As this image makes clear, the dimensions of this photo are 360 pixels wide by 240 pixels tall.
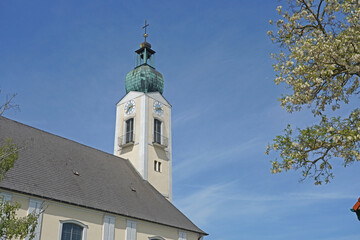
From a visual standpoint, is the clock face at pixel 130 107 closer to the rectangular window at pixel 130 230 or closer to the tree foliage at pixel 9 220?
the rectangular window at pixel 130 230

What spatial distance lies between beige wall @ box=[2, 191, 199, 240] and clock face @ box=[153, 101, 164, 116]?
458 inches

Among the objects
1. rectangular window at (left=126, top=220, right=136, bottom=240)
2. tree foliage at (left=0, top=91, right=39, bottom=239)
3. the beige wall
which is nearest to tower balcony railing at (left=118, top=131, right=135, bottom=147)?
the beige wall

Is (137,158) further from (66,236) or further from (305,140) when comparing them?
(305,140)

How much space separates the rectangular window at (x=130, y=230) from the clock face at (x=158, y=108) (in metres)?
12.8

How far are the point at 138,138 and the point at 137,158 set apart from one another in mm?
1767

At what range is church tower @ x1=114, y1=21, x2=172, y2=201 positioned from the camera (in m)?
30.4

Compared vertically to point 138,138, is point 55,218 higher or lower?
lower

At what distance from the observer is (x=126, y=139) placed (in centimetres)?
3198

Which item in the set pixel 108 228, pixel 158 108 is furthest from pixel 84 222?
pixel 158 108

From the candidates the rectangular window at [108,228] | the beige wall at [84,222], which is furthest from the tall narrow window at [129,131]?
the rectangular window at [108,228]

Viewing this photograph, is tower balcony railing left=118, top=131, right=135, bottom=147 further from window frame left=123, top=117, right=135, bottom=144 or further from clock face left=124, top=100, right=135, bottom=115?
clock face left=124, top=100, right=135, bottom=115

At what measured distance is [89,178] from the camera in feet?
76.3

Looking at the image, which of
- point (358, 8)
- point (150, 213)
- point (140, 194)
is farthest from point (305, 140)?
point (140, 194)

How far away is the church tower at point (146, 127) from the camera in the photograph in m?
30.4
